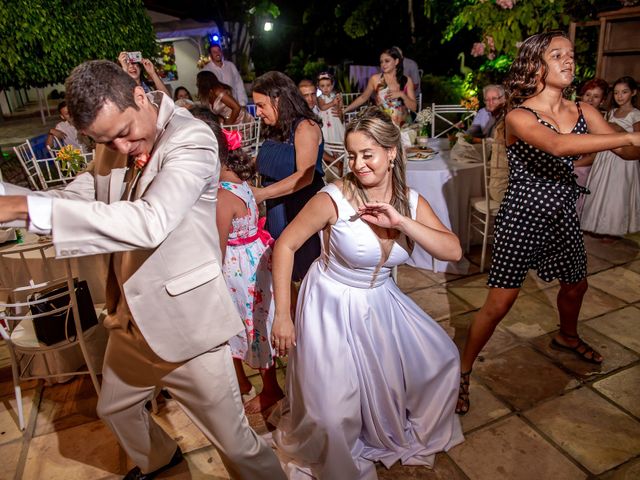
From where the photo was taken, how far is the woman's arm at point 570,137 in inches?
72.7

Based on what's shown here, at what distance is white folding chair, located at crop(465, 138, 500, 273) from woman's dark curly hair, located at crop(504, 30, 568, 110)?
1.41m

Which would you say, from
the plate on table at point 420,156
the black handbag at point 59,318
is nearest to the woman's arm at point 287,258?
the black handbag at point 59,318

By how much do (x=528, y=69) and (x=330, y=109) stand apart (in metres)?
4.71

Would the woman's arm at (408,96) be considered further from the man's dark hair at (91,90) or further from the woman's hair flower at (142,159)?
the man's dark hair at (91,90)

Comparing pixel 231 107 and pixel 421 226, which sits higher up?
pixel 231 107

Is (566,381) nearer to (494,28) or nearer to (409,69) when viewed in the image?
(494,28)

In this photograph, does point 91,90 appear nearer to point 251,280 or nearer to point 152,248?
point 152,248

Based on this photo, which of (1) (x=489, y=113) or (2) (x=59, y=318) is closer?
(2) (x=59, y=318)

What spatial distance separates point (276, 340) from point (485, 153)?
2561mm

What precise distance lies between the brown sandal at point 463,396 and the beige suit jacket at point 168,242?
137cm

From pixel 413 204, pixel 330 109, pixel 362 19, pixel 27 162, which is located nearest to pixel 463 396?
pixel 413 204

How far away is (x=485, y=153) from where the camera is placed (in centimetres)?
371

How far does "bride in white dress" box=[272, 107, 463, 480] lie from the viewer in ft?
6.25

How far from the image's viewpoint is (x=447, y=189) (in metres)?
3.93
